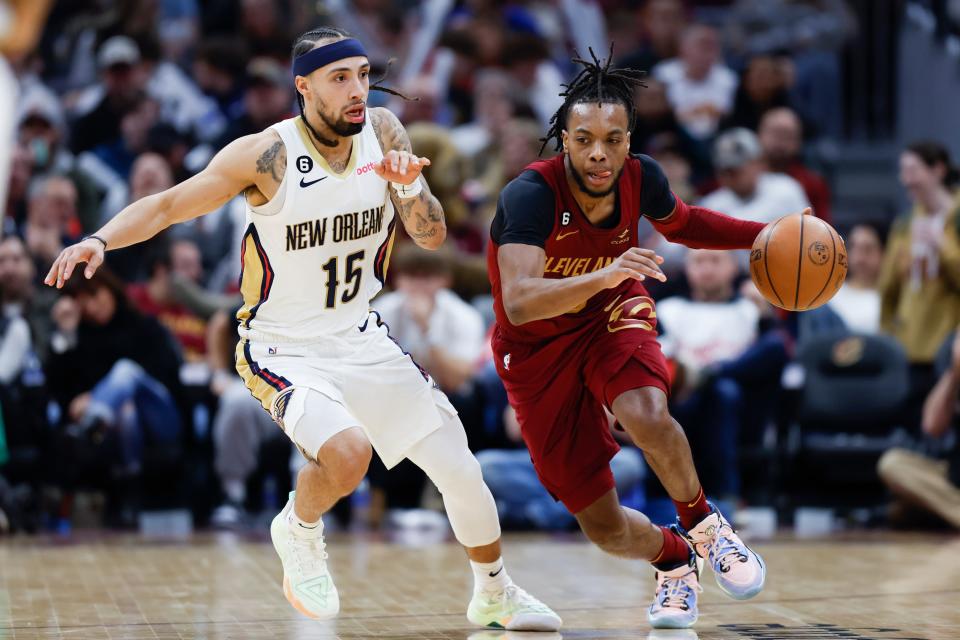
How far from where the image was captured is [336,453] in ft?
16.6

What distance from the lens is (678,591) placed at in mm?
5656

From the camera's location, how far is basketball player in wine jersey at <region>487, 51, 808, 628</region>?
5379mm

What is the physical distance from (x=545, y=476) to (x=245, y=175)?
1646 millimetres

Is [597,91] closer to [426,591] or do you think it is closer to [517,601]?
[517,601]

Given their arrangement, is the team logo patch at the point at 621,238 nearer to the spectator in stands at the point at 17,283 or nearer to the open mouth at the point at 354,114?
the open mouth at the point at 354,114

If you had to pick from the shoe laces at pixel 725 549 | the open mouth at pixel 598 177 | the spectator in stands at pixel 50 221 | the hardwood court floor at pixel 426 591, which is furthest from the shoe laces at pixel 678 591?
the spectator in stands at pixel 50 221

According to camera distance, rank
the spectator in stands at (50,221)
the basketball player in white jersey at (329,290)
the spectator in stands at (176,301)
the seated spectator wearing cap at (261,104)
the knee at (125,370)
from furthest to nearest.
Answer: the seated spectator wearing cap at (261,104) → the spectator in stands at (176,301) → the spectator in stands at (50,221) → the knee at (125,370) → the basketball player in white jersey at (329,290)

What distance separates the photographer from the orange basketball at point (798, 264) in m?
5.50

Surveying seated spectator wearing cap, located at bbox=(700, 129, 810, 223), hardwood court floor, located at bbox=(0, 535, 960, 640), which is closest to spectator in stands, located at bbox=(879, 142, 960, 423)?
seated spectator wearing cap, located at bbox=(700, 129, 810, 223)

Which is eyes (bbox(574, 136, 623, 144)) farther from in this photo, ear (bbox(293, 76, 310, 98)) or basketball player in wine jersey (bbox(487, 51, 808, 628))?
ear (bbox(293, 76, 310, 98))

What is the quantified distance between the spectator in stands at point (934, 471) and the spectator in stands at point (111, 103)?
732cm

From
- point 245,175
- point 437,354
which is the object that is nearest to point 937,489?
point 437,354

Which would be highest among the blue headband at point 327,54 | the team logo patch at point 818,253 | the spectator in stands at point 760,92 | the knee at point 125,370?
the spectator in stands at point 760,92

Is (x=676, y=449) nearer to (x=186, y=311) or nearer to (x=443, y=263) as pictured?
(x=443, y=263)
